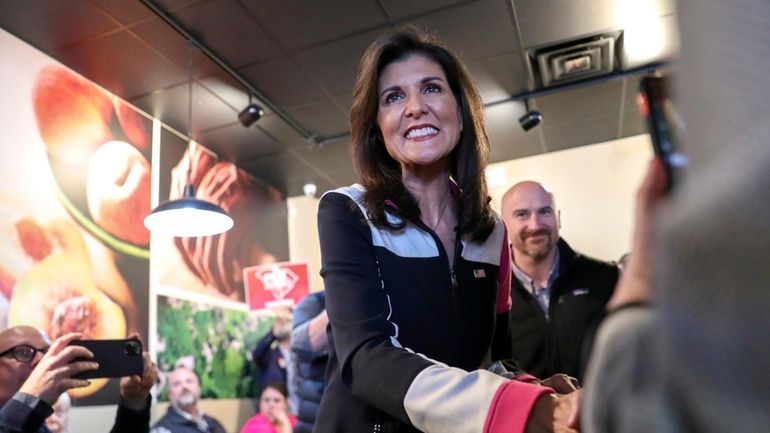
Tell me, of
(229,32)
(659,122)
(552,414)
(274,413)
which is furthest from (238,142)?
(659,122)

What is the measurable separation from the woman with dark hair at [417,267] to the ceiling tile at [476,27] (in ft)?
8.72

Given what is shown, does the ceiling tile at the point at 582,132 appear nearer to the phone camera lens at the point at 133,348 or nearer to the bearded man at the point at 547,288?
the bearded man at the point at 547,288

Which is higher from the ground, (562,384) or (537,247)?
(537,247)

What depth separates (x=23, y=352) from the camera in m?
2.30

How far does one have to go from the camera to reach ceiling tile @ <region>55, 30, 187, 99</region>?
391 centimetres

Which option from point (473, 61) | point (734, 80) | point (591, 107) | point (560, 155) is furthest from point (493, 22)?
point (734, 80)

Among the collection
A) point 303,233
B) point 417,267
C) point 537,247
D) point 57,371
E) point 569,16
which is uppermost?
point 569,16

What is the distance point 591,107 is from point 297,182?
312cm

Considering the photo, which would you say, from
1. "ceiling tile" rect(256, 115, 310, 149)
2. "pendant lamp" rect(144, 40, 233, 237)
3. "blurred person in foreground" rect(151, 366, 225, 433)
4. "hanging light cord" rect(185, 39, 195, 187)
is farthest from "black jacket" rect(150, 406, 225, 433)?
"ceiling tile" rect(256, 115, 310, 149)

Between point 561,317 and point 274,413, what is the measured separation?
138 inches

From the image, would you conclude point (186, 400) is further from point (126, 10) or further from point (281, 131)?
point (126, 10)

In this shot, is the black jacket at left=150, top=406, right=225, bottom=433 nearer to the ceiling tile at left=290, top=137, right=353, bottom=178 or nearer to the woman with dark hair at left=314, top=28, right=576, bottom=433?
the ceiling tile at left=290, top=137, right=353, bottom=178

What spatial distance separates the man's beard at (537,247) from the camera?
2479mm

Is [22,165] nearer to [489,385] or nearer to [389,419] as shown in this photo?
[389,419]
